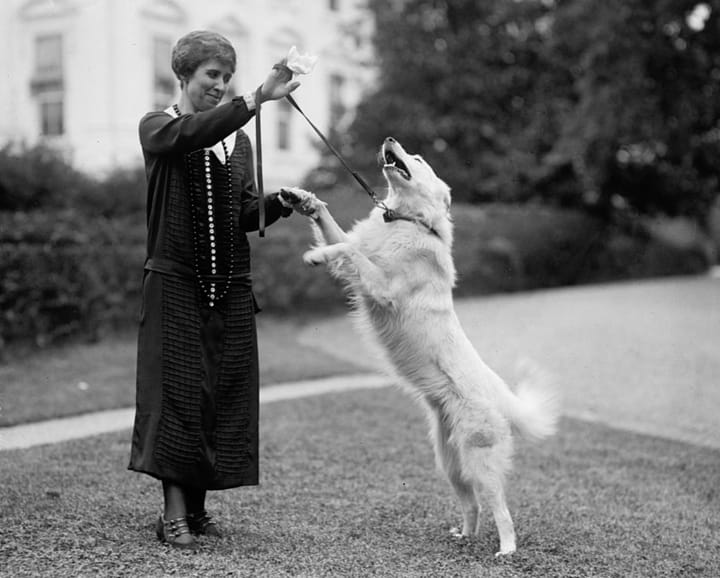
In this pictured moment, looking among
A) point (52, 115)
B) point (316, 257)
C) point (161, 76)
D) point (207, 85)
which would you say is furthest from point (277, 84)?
point (52, 115)

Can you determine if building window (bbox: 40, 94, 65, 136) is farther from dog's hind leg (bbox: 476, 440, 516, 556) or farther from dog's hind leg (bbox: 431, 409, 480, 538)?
dog's hind leg (bbox: 476, 440, 516, 556)

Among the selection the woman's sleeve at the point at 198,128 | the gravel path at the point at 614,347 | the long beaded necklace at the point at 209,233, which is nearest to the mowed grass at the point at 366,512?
the gravel path at the point at 614,347

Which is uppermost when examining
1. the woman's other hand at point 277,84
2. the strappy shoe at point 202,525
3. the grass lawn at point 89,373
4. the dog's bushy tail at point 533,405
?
the woman's other hand at point 277,84

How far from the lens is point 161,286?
4.15m

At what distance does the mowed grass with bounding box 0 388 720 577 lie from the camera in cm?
421

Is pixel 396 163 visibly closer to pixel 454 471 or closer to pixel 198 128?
pixel 198 128

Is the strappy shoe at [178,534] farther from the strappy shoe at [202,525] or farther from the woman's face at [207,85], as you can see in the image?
the woman's face at [207,85]

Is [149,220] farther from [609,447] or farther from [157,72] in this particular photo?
[157,72]

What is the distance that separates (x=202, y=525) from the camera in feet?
14.9

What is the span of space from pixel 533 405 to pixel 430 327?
819mm

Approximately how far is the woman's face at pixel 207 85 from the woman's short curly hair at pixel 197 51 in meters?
0.03

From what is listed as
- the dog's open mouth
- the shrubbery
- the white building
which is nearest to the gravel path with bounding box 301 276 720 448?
the shrubbery

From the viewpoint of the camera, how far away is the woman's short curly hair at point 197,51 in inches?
158

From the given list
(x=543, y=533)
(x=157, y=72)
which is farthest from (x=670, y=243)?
(x=543, y=533)
